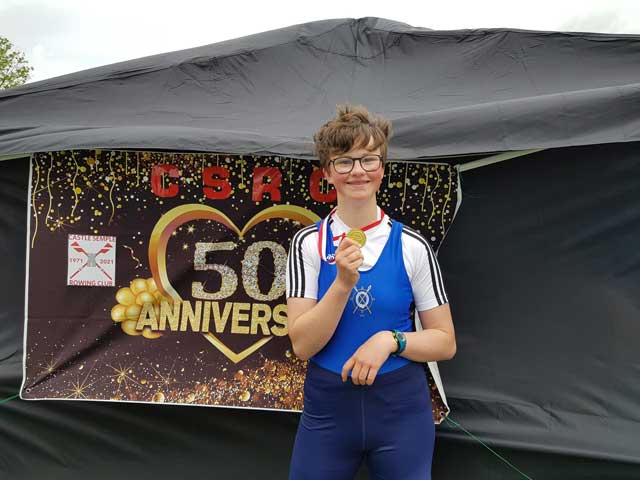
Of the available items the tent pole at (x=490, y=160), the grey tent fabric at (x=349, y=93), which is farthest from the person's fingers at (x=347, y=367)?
the tent pole at (x=490, y=160)

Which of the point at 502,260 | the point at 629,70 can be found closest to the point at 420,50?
the point at 629,70

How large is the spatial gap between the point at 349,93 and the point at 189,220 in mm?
1105

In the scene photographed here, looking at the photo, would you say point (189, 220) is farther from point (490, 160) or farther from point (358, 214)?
point (490, 160)

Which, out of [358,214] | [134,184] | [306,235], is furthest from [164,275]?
[358,214]

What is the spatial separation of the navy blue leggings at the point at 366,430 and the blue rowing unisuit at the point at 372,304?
6cm

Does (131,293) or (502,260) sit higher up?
(502,260)

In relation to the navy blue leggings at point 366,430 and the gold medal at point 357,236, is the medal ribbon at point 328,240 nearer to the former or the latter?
the gold medal at point 357,236

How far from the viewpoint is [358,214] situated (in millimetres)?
1597

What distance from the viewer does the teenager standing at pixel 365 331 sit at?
1526mm

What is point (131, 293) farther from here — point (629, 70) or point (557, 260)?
point (629, 70)

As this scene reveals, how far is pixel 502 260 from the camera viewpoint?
240cm

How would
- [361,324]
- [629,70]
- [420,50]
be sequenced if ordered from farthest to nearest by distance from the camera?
[420,50]
[629,70]
[361,324]

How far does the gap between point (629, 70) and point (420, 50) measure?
109 cm

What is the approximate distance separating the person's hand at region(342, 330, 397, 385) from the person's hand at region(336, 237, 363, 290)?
0.23 metres
